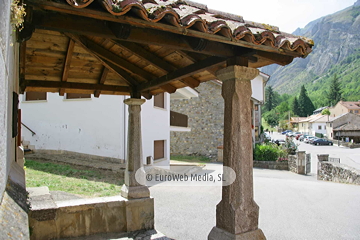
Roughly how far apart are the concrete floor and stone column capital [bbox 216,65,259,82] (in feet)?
11.1

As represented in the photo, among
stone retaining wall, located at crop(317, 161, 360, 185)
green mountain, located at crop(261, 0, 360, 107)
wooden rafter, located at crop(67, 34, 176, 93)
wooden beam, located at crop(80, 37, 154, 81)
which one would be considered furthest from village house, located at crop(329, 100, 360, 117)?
wooden beam, located at crop(80, 37, 154, 81)

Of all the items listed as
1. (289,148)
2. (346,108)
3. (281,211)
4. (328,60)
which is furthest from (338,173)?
(328,60)

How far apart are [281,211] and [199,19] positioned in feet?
20.0

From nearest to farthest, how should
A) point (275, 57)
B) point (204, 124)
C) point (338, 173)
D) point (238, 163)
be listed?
point (238, 163) → point (275, 57) → point (338, 173) → point (204, 124)

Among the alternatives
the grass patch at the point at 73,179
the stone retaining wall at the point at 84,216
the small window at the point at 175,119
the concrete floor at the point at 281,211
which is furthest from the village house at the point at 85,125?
the stone retaining wall at the point at 84,216

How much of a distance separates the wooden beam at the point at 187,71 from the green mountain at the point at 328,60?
142 m

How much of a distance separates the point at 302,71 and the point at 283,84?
565 inches

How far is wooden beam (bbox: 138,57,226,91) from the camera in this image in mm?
3122

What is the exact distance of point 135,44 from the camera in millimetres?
3629

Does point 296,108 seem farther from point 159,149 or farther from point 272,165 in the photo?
point 159,149

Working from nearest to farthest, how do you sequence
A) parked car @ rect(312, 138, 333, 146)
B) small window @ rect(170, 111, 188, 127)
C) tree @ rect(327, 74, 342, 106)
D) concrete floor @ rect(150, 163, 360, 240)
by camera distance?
concrete floor @ rect(150, 163, 360, 240) < small window @ rect(170, 111, 188, 127) < parked car @ rect(312, 138, 333, 146) < tree @ rect(327, 74, 342, 106)

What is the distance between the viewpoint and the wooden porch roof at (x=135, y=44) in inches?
82.9

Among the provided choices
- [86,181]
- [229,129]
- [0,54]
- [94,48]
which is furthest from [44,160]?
[0,54]

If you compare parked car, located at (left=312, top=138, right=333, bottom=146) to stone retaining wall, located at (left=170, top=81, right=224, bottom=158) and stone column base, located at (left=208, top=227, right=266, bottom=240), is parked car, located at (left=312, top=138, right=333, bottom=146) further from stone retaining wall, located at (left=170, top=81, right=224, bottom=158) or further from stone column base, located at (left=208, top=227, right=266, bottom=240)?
stone column base, located at (left=208, top=227, right=266, bottom=240)
